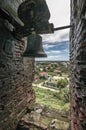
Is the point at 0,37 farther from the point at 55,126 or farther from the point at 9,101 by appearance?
the point at 55,126

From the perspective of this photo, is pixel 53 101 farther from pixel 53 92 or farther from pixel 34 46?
pixel 34 46

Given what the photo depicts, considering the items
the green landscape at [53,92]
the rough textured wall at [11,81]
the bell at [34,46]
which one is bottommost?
the green landscape at [53,92]

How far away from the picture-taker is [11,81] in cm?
309

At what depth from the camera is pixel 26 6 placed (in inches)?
89.7

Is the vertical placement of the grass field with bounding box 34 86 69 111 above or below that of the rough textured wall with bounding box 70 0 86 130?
below

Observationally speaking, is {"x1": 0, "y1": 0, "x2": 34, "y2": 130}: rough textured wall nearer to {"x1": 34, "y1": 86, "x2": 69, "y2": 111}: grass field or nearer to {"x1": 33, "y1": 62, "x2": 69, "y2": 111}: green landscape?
{"x1": 33, "y1": 62, "x2": 69, "y2": 111}: green landscape

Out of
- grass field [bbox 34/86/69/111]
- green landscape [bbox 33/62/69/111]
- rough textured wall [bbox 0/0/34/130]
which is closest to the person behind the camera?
rough textured wall [bbox 0/0/34/130]

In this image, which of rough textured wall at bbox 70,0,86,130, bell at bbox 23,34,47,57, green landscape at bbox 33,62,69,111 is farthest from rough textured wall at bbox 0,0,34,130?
green landscape at bbox 33,62,69,111

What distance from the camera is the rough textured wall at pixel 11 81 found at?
2.65 meters

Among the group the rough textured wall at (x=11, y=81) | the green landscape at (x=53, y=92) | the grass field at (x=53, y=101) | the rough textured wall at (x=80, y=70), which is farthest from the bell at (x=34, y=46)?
the grass field at (x=53, y=101)

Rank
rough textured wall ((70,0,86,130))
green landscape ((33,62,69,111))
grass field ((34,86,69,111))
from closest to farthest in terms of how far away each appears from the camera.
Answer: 1. rough textured wall ((70,0,86,130))
2. grass field ((34,86,69,111))
3. green landscape ((33,62,69,111))

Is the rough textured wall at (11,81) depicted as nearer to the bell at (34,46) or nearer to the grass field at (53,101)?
the bell at (34,46)

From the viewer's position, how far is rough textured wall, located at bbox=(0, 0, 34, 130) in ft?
8.69

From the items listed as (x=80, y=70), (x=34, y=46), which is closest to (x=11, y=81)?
(x=34, y=46)
